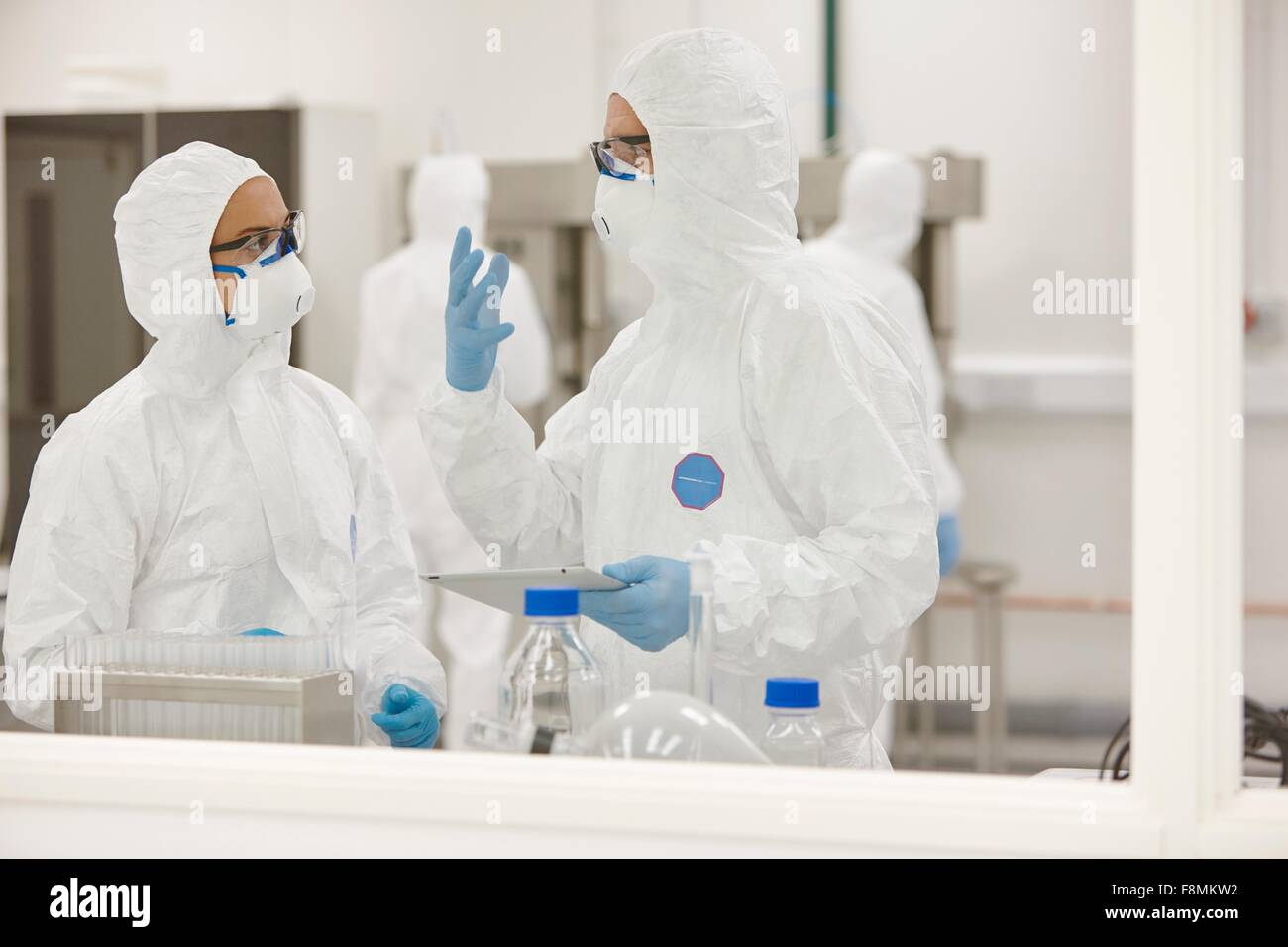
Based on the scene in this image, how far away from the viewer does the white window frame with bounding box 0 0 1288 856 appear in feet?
3.46

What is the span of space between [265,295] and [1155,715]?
1.04 m

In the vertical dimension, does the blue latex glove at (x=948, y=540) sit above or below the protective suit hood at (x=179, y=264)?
below

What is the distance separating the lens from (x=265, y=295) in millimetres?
1637

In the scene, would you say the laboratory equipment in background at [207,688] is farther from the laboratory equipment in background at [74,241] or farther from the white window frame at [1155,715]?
the laboratory equipment in background at [74,241]

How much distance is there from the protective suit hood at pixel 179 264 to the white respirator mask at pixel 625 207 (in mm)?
420

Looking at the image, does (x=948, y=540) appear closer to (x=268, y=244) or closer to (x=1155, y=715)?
(x=268, y=244)

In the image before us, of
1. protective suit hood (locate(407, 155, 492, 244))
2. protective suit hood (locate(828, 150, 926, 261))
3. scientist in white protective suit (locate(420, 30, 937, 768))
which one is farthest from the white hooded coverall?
scientist in white protective suit (locate(420, 30, 937, 768))

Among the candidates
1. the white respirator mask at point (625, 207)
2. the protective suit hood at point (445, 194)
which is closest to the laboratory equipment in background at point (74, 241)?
the protective suit hood at point (445, 194)

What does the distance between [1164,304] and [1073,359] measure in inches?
135

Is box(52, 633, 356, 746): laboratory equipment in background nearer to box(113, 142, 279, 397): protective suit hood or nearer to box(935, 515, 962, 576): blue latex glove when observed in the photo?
box(113, 142, 279, 397): protective suit hood

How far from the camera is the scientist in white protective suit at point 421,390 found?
3795 millimetres

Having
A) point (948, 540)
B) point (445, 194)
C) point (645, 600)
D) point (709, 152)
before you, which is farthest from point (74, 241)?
point (645, 600)

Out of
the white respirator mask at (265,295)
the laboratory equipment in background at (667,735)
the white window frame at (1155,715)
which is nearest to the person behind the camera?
the white window frame at (1155,715)
